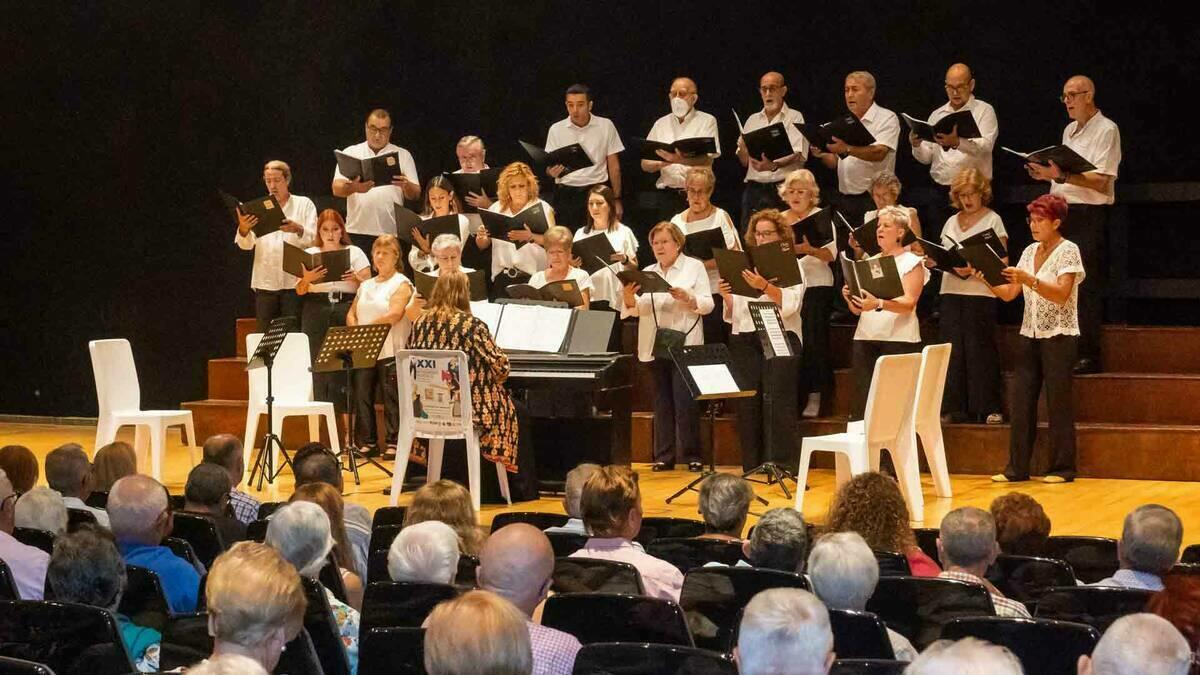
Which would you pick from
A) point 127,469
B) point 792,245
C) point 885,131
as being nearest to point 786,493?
point 792,245

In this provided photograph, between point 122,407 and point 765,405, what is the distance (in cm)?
361

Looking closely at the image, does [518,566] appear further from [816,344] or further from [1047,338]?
Answer: [816,344]

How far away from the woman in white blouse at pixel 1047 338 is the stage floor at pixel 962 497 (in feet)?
0.66

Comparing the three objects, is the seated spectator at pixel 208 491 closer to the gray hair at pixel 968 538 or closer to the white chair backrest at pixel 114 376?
the gray hair at pixel 968 538

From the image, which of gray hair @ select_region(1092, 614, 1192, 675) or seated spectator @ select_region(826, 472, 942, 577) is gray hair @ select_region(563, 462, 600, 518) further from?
gray hair @ select_region(1092, 614, 1192, 675)

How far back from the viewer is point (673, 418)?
370 inches

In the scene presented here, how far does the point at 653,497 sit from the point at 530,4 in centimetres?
501

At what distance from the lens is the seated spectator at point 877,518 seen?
15.3 feet

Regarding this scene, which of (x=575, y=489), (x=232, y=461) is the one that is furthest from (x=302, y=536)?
(x=232, y=461)

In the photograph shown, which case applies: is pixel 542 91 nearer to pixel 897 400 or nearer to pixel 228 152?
pixel 228 152

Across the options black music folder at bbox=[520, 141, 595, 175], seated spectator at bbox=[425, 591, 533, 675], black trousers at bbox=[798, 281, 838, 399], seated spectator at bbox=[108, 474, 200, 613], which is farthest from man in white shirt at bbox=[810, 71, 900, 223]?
seated spectator at bbox=[425, 591, 533, 675]

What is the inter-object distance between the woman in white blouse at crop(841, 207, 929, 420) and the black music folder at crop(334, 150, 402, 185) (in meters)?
3.46

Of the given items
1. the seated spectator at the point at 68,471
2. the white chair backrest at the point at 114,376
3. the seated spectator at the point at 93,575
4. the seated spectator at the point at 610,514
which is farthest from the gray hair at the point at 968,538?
the white chair backrest at the point at 114,376

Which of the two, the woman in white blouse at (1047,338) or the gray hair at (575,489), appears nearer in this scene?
the gray hair at (575,489)
